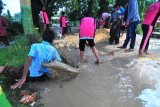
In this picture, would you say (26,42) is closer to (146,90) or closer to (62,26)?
(146,90)

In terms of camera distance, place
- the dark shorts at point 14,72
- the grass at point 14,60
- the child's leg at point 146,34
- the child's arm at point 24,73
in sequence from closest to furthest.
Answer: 1. the grass at point 14,60
2. the child's arm at point 24,73
3. the dark shorts at point 14,72
4. the child's leg at point 146,34

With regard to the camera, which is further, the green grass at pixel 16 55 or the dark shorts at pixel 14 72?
the green grass at pixel 16 55

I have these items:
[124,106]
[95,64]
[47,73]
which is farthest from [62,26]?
[124,106]

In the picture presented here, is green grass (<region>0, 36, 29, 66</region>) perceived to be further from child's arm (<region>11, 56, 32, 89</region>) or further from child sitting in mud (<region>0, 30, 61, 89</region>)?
child's arm (<region>11, 56, 32, 89</region>)

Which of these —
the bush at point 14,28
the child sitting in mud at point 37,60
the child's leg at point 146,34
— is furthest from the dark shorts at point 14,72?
the bush at point 14,28

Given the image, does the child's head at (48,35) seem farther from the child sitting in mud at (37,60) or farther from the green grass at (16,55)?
the green grass at (16,55)

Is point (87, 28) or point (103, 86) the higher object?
Answer: point (87, 28)

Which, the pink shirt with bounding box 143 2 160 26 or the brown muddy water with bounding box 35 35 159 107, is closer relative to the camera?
the brown muddy water with bounding box 35 35 159 107

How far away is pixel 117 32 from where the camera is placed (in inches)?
434

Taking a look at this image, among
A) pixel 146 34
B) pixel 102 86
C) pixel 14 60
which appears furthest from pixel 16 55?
pixel 146 34

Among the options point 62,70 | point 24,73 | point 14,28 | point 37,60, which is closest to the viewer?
point 24,73

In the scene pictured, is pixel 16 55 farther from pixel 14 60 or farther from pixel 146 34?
pixel 146 34

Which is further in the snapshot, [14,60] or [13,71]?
[14,60]

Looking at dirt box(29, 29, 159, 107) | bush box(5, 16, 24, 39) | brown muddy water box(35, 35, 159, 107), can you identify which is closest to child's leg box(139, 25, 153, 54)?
dirt box(29, 29, 159, 107)
